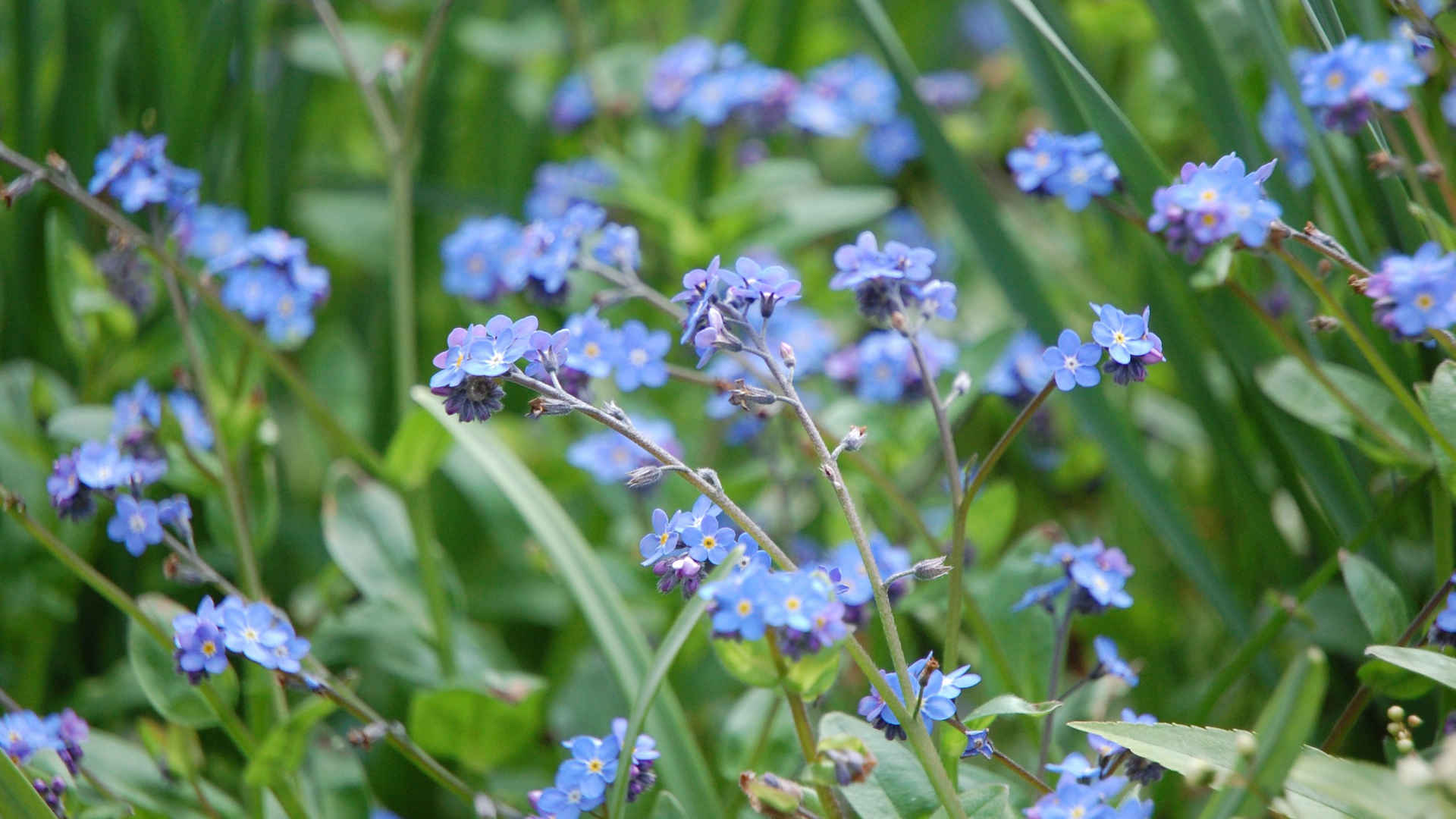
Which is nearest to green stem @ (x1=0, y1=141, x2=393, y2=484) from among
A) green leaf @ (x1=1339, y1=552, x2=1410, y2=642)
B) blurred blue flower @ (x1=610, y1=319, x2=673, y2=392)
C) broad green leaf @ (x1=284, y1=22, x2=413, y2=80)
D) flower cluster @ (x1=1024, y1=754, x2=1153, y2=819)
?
blurred blue flower @ (x1=610, y1=319, x2=673, y2=392)

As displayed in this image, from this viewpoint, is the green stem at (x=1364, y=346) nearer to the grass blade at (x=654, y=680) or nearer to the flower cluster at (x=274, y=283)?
the grass blade at (x=654, y=680)

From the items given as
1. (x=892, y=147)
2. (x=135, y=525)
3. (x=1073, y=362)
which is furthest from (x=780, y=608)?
(x=892, y=147)

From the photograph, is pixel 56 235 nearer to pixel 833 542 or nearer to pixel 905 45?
pixel 833 542

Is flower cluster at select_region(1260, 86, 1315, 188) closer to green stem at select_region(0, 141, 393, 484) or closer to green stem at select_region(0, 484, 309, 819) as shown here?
green stem at select_region(0, 141, 393, 484)

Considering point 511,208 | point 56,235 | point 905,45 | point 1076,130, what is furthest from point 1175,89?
point 56,235

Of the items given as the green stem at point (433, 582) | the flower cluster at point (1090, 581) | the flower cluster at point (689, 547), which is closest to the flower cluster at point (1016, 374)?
the flower cluster at point (1090, 581)

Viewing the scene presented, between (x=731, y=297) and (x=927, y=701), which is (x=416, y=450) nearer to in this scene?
(x=731, y=297)

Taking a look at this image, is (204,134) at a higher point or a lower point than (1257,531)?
higher
